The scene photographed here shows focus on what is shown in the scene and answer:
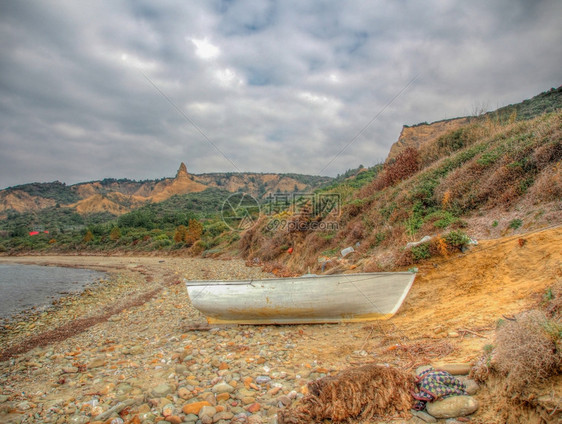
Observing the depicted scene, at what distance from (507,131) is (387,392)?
1113 centimetres

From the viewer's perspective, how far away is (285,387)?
3916mm

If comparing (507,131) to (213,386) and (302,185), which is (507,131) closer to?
(213,386)

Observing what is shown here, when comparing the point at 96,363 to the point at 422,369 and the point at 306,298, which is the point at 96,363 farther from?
the point at 422,369

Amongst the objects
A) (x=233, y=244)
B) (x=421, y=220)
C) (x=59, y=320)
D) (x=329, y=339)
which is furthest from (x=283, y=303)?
(x=233, y=244)

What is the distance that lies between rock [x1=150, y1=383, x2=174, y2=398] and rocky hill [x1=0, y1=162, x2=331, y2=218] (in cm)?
7573

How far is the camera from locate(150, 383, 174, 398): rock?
156 inches

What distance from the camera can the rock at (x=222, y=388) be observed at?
3959 mm

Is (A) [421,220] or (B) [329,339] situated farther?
(A) [421,220]

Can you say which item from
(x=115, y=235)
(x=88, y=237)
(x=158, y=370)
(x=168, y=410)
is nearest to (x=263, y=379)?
(x=168, y=410)

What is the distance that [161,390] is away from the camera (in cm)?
407

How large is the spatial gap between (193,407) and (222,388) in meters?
0.51

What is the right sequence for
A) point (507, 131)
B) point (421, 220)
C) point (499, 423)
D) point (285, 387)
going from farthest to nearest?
1. point (507, 131)
2. point (421, 220)
3. point (285, 387)
4. point (499, 423)

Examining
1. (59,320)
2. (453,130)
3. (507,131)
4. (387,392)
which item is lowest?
(59,320)

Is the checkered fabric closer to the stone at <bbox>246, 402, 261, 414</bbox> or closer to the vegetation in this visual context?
the stone at <bbox>246, 402, 261, 414</bbox>
